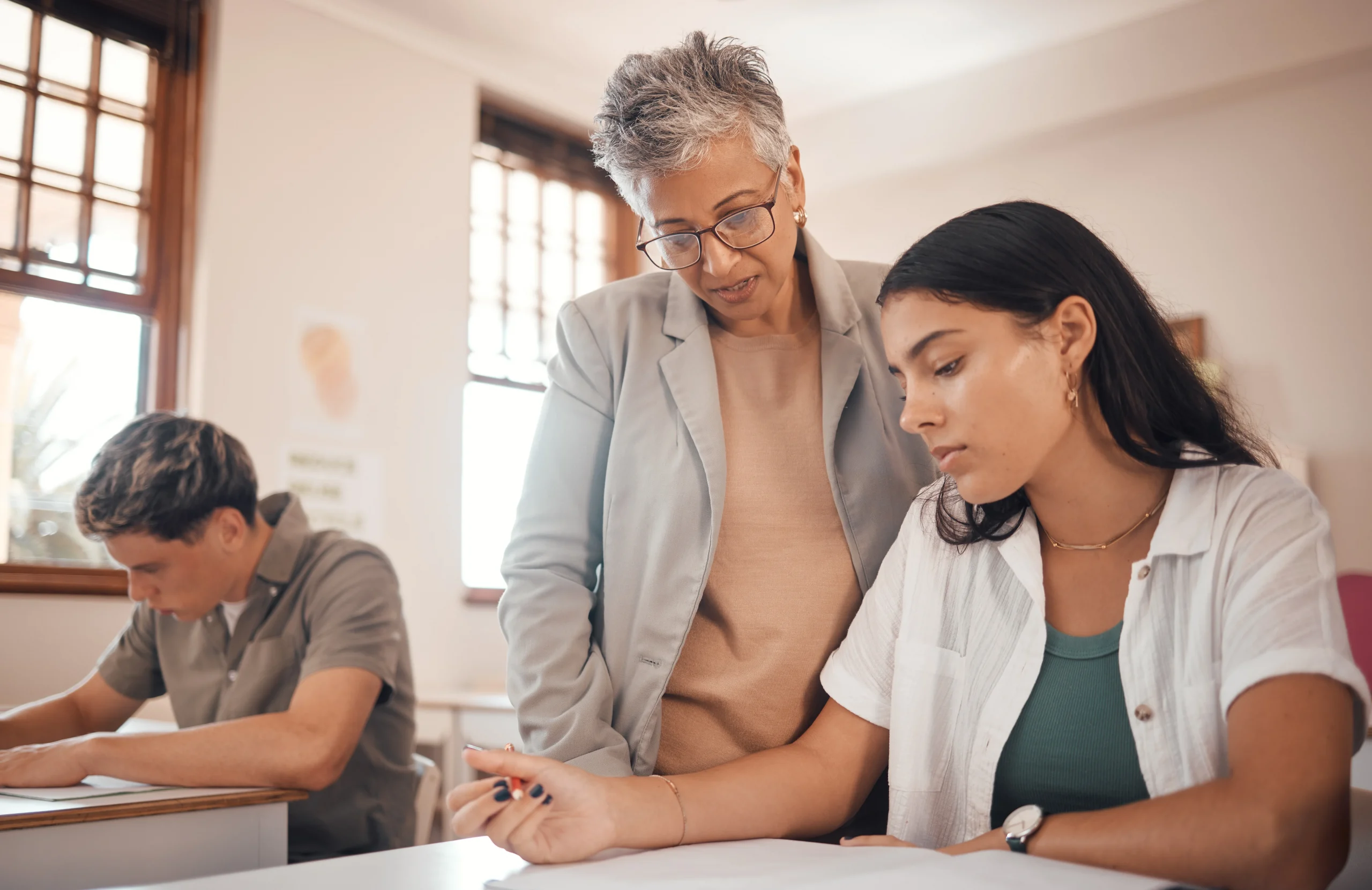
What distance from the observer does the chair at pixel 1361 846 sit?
979 mm

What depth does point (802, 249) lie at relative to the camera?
1586mm

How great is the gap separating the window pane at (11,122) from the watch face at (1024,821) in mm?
3880

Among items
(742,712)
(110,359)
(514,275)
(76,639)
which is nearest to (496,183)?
(514,275)

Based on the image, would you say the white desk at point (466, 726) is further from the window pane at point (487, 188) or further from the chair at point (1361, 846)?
the chair at point (1361, 846)

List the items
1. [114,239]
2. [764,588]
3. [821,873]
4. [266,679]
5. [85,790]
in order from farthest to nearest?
[114,239]
[266,679]
[85,790]
[764,588]
[821,873]

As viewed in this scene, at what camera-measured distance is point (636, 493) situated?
4.64 ft

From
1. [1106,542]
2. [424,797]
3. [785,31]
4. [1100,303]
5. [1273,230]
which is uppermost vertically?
[785,31]

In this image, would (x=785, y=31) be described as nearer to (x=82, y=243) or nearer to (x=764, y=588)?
(x=82, y=243)

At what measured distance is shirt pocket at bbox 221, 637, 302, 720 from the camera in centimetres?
213

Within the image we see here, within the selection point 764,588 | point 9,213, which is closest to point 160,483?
point 764,588

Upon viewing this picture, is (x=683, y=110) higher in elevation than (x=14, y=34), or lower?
lower

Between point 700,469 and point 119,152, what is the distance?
340cm

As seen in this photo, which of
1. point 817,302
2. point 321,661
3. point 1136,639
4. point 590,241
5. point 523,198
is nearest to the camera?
point 1136,639

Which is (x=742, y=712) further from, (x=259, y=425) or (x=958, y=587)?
(x=259, y=425)
